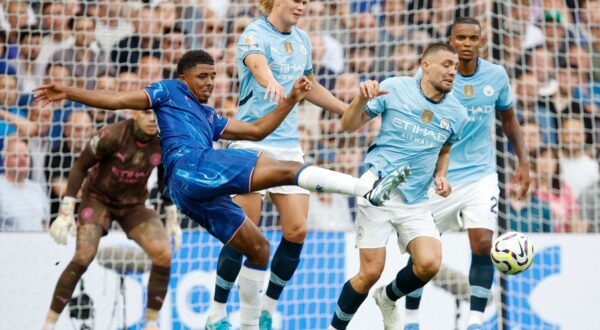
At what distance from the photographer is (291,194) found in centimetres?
639

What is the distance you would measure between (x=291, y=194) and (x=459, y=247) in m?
2.64

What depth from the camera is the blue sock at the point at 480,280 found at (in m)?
6.73

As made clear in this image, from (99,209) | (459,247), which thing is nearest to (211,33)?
(99,209)

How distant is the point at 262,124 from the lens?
5891mm

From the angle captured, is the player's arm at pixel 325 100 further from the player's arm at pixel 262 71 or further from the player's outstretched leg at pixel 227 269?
the player's outstretched leg at pixel 227 269

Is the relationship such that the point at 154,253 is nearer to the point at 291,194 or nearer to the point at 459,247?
the point at 291,194

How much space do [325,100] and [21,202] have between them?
145 inches

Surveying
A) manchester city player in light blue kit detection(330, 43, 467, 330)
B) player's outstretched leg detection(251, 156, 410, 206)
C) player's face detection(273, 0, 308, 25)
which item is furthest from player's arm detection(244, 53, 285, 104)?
manchester city player in light blue kit detection(330, 43, 467, 330)

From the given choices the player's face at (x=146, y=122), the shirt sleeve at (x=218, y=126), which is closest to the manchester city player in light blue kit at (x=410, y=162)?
the shirt sleeve at (x=218, y=126)

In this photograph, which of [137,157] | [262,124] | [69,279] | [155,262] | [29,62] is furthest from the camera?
[29,62]

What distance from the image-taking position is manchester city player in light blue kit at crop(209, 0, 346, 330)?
6.36 metres

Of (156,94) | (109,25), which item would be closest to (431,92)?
(156,94)

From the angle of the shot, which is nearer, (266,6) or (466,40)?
(266,6)

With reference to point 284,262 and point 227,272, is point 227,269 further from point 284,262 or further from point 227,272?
point 284,262
